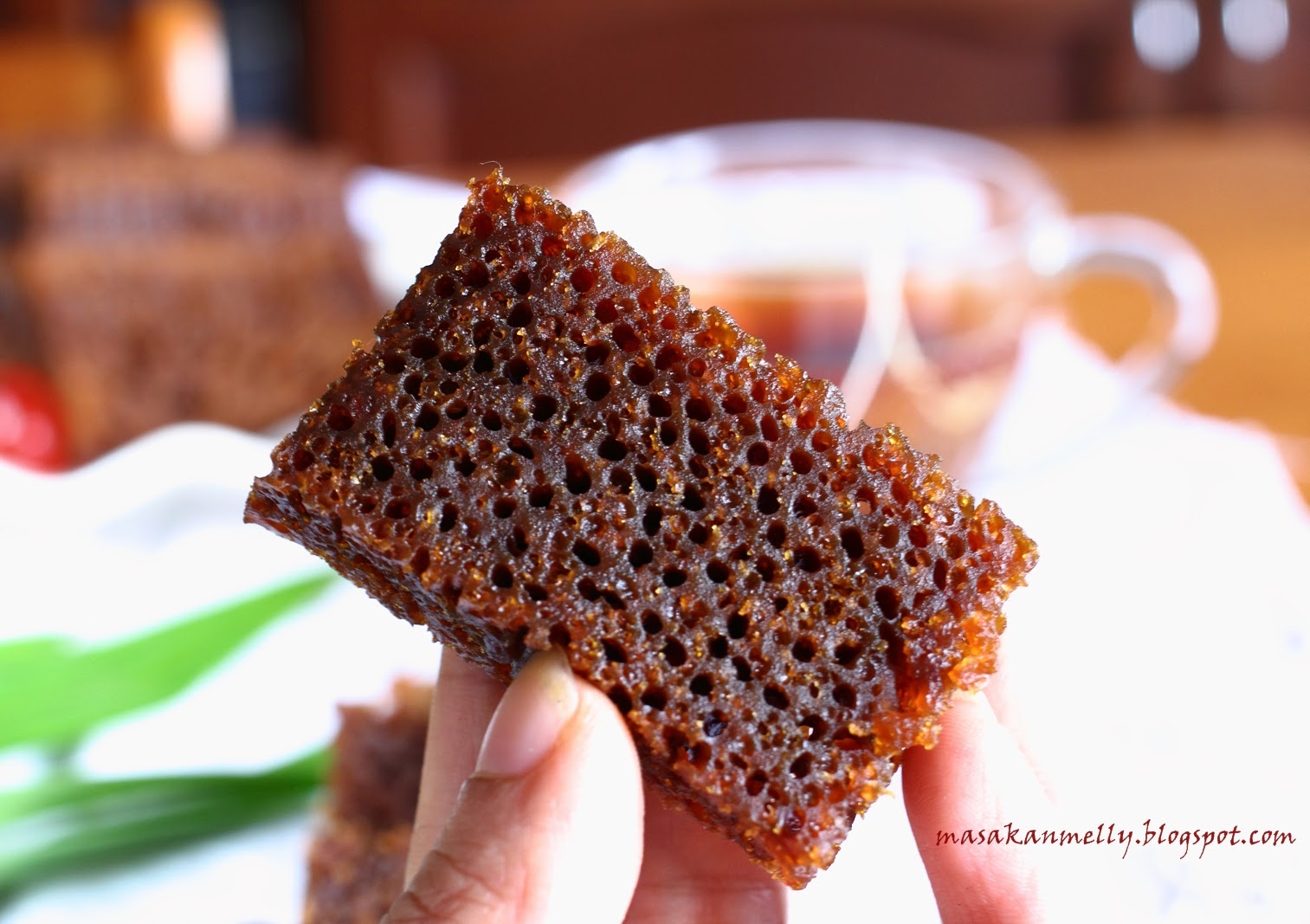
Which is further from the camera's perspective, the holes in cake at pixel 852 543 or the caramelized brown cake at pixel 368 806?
the caramelized brown cake at pixel 368 806

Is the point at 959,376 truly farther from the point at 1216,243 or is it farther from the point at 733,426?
the point at 733,426

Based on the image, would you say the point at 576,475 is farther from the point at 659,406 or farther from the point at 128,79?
the point at 128,79

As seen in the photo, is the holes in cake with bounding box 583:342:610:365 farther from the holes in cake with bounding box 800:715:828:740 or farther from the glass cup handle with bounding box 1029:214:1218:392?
the glass cup handle with bounding box 1029:214:1218:392

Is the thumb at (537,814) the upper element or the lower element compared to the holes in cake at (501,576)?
lower

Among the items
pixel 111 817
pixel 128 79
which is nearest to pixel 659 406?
pixel 111 817

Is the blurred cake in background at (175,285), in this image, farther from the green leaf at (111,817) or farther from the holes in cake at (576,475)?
the holes in cake at (576,475)

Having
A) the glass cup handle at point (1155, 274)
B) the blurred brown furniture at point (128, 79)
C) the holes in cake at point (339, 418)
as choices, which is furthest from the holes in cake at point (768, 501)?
the blurred brown furniture at point (128, 79)

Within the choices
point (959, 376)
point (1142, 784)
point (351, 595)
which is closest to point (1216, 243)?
point (959, 376)
